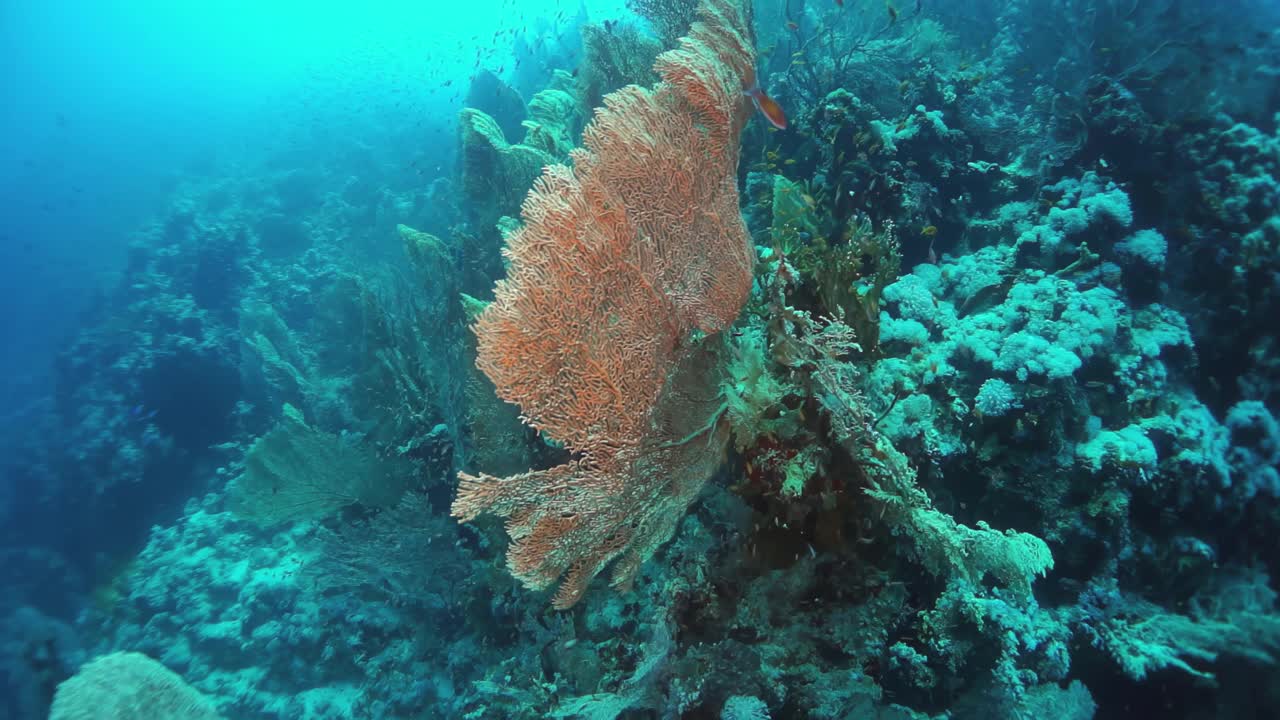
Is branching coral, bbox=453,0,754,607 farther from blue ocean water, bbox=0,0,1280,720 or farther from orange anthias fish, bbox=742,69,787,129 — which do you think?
orange anthias fish, bbox=742,69,787,129

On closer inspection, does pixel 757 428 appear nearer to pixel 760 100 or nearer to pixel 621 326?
pixel 621 326

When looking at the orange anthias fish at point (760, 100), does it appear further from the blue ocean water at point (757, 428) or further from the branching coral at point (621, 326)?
the branching coral at point (621, 326)

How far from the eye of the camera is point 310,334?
13102 millimetres

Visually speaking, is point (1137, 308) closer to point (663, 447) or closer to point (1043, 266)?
point (1043, 266)

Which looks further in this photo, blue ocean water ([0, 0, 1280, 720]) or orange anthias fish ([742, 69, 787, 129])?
orange anthias fish ([742, 69, 787, 129])

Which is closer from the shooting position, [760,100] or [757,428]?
[757,428]

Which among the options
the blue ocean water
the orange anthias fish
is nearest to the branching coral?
the blue ocean water

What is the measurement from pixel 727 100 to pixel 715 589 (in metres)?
3.36

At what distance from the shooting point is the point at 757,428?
3.34 metres

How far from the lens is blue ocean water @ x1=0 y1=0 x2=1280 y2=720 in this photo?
3.05m

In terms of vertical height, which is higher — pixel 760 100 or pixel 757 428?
pixel 760 100

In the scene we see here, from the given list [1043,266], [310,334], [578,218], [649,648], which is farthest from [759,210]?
[310,334]

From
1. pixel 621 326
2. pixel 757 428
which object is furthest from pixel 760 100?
pixel 757 428

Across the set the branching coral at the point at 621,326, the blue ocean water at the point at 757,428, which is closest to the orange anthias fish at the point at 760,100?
the blue ocean water at the point at 757,428
